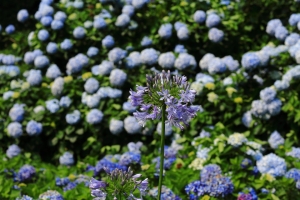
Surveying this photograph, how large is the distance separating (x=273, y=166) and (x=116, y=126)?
4.58 ft

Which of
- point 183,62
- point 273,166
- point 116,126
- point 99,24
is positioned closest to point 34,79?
point 99,24

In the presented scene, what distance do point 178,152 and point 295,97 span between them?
80 cm

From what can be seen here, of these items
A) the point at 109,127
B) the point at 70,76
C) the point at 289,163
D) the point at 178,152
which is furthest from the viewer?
the point at 70,76

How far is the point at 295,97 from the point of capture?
12.0 ft

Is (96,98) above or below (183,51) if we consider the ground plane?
below

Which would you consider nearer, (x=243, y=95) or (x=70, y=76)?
(x=243, y=95)

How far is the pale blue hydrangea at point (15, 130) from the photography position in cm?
421

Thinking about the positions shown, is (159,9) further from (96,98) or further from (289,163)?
(289,163)

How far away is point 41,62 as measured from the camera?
4.81 m

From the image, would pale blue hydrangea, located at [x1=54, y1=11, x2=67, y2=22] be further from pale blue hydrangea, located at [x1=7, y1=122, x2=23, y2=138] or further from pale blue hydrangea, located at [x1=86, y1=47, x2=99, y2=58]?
pale blue hydrangea, located at [x1=7, y1=122, x2=23, y2=138]

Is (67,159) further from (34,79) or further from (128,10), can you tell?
(128,10)

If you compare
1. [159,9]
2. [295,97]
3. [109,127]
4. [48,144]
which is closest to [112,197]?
[295,97]

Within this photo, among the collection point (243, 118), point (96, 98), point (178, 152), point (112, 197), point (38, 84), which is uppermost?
point (38, 84)

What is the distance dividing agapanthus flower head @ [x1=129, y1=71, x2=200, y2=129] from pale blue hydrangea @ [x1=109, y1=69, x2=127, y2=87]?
8.99 feet
